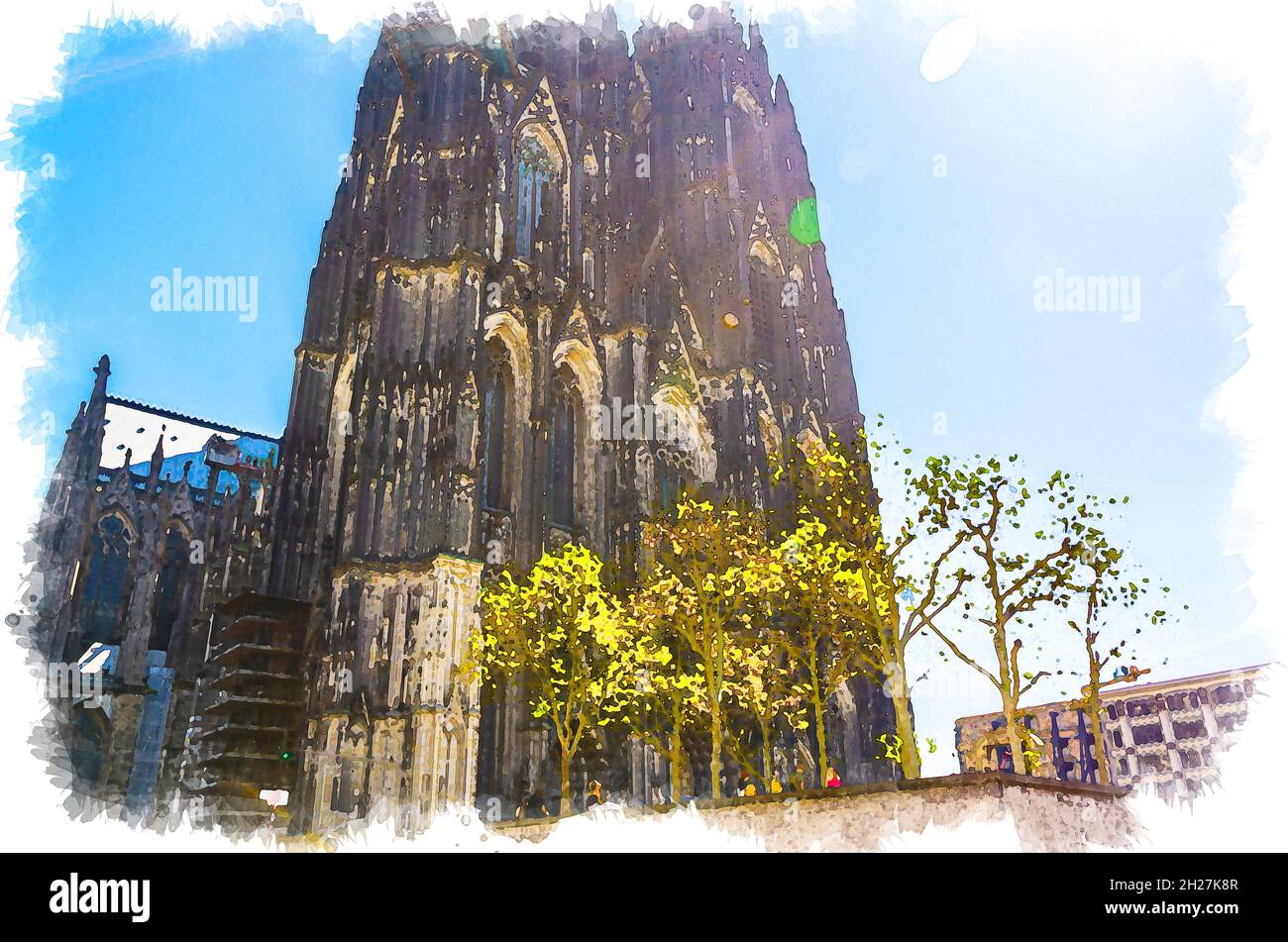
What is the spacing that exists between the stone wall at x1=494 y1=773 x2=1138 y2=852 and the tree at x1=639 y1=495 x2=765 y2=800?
9.30 m

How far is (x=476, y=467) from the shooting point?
25969mm

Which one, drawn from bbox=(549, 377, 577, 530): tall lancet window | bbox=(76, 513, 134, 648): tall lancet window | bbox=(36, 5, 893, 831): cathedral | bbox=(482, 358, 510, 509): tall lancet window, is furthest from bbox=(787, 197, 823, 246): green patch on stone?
bbox=(76, 513, 134, 648): tall lancet window

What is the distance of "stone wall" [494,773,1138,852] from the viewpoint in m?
9.98

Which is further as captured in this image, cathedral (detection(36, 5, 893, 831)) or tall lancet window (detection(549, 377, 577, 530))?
tall lancet window (detection(549, 377, 577, 530))

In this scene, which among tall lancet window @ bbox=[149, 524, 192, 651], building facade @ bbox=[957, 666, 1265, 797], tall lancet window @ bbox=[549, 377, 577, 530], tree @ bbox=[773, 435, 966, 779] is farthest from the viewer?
building facade @ bbox=[957, 666, 1265, 797]

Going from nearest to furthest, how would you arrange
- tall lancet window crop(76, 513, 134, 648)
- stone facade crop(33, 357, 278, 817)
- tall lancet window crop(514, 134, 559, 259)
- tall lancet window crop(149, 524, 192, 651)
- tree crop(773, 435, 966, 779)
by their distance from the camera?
tree crop(773, 435, 966, 779) < stone facade crop(33, 357, 278, 817) < tall lancet window crop(514, 134, 559, 259) < tall lancet window crop(76, 513, 134, 648) < tall lancet window crop(149, 524, 192, 651)

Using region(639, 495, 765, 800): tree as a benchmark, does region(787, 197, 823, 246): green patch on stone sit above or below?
above

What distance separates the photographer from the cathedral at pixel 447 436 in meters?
24.4

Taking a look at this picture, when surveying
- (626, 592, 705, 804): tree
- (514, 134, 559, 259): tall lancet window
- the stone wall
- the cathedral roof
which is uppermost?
(514, 134, 559, 259): tall lancet window

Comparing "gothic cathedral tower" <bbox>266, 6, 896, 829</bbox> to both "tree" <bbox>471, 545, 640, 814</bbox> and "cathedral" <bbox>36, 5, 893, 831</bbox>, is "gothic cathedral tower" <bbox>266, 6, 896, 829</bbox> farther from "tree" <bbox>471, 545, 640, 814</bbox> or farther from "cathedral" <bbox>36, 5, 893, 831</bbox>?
"tree" <bbox>471, 545, 640, 814</bbox>

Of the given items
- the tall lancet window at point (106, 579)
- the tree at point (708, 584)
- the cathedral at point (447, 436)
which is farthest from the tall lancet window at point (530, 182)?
the tall lancet window at point (106, 579)

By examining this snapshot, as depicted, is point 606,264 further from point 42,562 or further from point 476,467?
point 42,562
